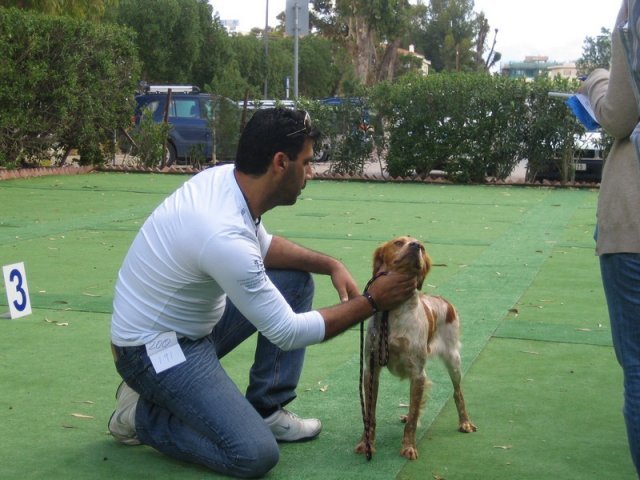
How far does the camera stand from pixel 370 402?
4391mm

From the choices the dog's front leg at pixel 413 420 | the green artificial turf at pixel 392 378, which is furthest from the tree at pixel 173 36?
the dog's front leg at pixel 413 420

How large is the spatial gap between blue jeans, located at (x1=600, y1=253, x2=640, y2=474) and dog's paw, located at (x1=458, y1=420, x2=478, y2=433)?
1.32m

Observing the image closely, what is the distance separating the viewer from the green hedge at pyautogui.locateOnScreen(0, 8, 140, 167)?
18.8 metres

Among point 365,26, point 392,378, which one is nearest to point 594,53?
point 365,26

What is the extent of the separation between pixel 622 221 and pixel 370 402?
5.00 feet

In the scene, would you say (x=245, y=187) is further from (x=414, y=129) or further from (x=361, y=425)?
(x=414, y=129)

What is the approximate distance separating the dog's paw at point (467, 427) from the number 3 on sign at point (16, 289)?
9.38 ft

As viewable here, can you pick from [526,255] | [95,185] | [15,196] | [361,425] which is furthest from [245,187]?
[95,185]

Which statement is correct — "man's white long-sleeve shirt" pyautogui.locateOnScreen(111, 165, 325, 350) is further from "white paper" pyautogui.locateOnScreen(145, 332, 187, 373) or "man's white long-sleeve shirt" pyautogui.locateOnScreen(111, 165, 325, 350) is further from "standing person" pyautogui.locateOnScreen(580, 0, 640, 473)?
"standing person" pyautogui.locateOnScreen(580, 0, 640, 473)

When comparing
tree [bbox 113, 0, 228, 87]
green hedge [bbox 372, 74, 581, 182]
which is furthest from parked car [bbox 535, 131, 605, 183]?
tree [bbox 113, 0, 228, 87]

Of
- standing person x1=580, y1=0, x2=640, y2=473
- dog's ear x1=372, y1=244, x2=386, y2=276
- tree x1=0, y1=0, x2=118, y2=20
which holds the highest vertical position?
tree x1=0, y1=0, x2=118, y2=20

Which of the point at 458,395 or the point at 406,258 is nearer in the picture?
the point at 406,258

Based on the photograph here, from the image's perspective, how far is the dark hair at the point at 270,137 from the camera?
4020 millimetres

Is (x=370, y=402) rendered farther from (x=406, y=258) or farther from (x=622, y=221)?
(x=622, y=221)
